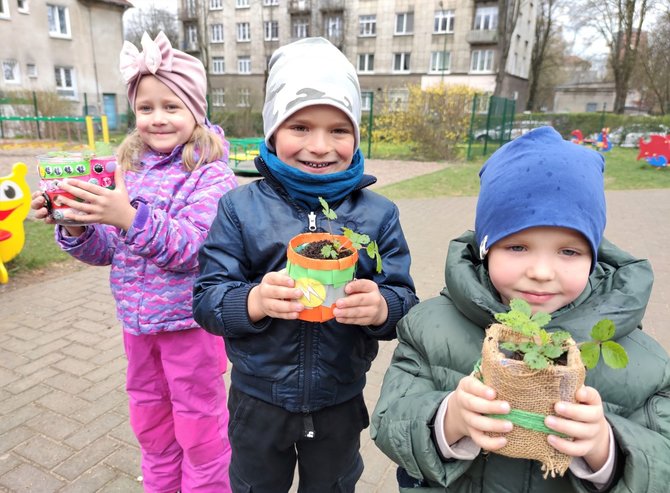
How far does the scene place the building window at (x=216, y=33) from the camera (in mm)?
46003

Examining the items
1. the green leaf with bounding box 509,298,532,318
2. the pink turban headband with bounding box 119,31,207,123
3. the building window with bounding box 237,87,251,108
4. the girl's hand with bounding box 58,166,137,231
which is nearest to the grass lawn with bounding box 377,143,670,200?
the pink turban headband with bounding box 119,31,207,123

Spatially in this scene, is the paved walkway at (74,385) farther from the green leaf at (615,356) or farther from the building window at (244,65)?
the building window at (244,65)

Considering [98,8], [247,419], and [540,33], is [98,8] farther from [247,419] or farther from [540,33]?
[540,33]

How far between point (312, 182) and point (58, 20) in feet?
A: 107

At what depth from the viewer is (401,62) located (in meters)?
40.5

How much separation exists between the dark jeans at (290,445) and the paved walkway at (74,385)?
28.8 inches

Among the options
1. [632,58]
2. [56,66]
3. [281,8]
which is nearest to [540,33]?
[632,58]

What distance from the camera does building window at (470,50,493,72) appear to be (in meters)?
38.0

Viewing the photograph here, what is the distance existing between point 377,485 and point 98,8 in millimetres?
33318

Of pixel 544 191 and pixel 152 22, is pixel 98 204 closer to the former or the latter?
pixel 544 191

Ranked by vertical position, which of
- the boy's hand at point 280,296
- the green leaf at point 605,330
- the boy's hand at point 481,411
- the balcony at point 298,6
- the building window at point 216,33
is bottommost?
the boy's hand at point 481,411

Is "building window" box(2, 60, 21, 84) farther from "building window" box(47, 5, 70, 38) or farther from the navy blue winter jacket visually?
the navy blue winter jacket

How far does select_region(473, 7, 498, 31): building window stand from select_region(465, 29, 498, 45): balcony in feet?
1.98

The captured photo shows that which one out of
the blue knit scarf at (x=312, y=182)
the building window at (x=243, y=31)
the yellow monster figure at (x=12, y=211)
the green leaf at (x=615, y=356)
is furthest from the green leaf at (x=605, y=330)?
the building window at (x=243, y=31)
